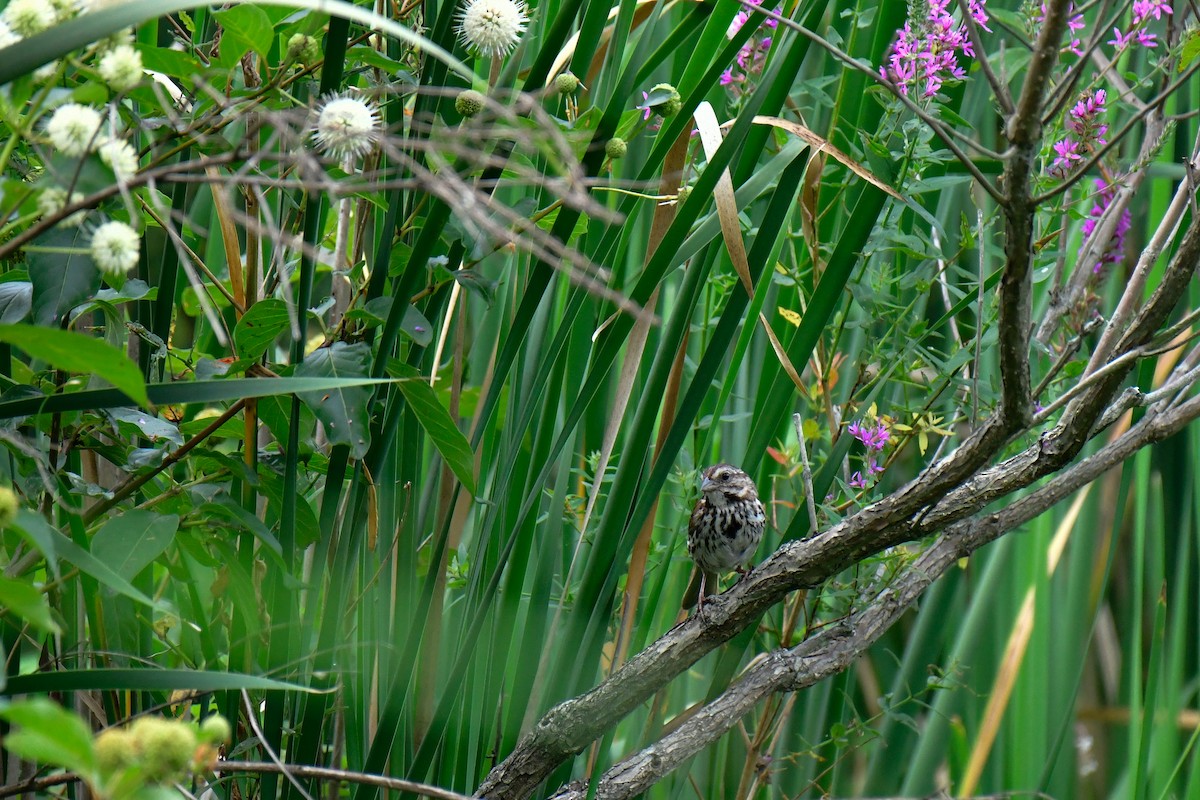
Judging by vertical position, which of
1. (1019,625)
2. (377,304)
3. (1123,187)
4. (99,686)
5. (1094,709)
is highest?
(1123,187)

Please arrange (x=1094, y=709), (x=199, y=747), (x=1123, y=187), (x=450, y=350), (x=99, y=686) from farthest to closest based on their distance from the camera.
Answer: (x=1094, y=709), (x=450, y=350), (x=1123, y=187), (x=99, y=686), (x=199, y=747)

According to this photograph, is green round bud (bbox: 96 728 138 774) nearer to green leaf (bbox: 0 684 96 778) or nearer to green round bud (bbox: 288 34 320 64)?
green leaf (bbox: 0 684 96 778)

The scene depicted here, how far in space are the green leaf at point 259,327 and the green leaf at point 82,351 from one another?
0.45 m

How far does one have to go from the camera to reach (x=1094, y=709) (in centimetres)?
296

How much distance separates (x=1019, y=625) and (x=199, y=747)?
206 cm

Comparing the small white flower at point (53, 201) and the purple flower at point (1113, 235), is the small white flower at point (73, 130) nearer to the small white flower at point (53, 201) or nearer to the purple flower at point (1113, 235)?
the small white flower at point (53, 201)

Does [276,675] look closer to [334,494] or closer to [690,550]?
[334,494]

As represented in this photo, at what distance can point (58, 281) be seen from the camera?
102cm

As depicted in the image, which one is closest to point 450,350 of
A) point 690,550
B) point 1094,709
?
point 690,550

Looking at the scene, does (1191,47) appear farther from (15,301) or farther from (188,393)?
(15,301)

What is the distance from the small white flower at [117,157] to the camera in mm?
690

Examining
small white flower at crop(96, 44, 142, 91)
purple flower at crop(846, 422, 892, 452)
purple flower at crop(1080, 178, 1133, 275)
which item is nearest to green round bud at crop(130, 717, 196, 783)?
small white flower at crop(96, 44, 142, 91)

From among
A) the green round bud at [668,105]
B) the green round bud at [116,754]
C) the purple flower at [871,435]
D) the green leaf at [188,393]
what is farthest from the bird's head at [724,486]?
the green round bud at [116,754]

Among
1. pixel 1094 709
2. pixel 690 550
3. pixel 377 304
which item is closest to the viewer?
pixel 377 304
